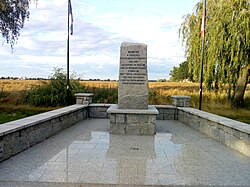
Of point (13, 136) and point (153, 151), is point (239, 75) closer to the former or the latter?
point (153, 151)

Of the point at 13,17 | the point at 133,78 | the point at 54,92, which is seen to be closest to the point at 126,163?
the point at 133,78

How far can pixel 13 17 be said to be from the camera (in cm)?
995

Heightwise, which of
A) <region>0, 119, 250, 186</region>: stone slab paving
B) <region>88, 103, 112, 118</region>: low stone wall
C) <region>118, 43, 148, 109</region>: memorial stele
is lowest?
<region>0, 119, 250, 186</region>: stone slab paving

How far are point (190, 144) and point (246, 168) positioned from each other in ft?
5.46

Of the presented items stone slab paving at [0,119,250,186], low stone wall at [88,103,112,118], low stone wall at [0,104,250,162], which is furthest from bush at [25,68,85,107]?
stone slab paving at [0,119,250,186]

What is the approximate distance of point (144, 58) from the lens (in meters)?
7.35

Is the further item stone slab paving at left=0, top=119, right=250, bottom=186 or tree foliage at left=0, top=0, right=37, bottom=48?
tree foliage at left=0, top=0, right=37, bottom=48

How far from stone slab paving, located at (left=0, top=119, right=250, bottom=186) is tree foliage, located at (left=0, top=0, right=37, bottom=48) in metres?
5.83

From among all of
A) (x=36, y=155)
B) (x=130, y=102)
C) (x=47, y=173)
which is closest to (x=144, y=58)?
(x=130, y=102)

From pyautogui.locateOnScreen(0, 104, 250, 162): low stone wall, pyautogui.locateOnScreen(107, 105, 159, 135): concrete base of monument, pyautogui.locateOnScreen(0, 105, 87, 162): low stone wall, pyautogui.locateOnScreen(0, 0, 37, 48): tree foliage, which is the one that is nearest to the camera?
pyautogui.locateOnScreen(0, 105, 87, 162): low stone wall

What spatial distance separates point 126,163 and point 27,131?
2.02 metres

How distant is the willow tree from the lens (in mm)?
11180

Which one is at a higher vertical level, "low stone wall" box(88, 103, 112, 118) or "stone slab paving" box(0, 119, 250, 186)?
"low stone wall" box(88, 103, 112, 118)

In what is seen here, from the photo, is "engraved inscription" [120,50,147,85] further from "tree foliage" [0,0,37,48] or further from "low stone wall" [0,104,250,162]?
"tree foliage" [0,0,37,48]
